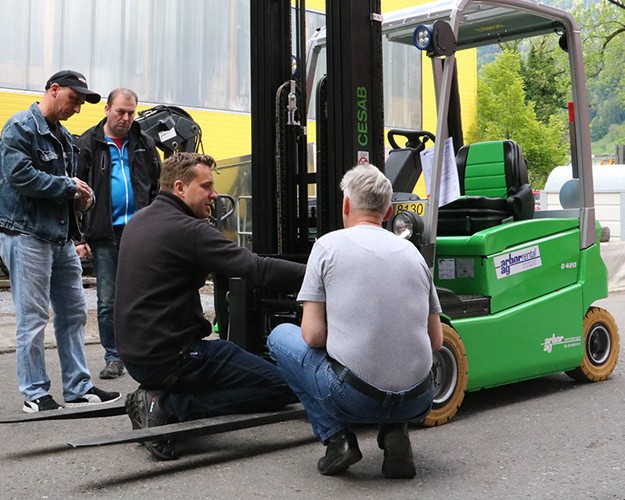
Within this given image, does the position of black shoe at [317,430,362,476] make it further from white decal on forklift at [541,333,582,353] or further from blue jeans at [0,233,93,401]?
white decal on forklift at [541,333,582,353]

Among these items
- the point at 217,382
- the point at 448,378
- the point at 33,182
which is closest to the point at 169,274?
the point at 217,382

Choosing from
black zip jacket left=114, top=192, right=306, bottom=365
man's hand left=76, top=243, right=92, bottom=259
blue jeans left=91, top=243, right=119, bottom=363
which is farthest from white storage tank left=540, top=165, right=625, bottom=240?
black zip jacket left=114, top=192, right=306, bottom=365

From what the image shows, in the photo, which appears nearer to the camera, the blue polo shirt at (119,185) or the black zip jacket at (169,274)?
the black zip jacket at (169,274)

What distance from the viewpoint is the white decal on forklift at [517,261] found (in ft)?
18.4

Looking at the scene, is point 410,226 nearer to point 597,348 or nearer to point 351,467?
point 351,467

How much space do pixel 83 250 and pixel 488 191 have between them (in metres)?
2.72

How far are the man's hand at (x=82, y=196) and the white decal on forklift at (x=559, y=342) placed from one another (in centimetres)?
292

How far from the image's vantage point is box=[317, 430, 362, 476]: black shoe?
397 centimetres

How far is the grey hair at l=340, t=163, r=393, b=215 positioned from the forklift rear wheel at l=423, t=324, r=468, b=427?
51.3 inches

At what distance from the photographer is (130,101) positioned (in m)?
6.32

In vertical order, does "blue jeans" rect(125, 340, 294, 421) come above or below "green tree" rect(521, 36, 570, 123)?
below

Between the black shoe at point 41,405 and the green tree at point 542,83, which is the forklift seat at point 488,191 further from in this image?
the green tree at point 542,83

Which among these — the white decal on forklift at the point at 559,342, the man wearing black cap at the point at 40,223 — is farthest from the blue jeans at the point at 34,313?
the white decal on forklift at the point at 559,342

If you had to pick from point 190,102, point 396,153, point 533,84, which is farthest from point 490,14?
point 533,84
